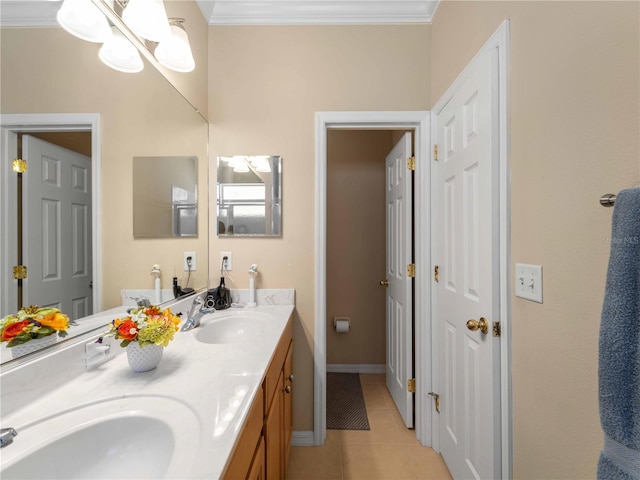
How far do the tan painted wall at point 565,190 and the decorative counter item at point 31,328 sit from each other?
1432mm

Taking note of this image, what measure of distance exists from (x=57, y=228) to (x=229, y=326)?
93cm

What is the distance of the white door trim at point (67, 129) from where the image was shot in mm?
643

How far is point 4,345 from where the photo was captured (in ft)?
2.18

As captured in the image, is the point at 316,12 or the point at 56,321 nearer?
the point at 56,321

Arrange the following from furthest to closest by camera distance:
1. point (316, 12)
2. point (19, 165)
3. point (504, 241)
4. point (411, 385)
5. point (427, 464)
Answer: point (411, 385)
point (316, 12)
point (427, 464)
point (504, 241)
point (19, 165)

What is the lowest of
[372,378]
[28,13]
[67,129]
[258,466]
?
[372,378]

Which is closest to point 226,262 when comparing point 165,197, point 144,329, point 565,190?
point 165,197

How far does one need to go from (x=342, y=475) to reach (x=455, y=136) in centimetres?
193

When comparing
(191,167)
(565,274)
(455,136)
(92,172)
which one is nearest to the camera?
(565,274)

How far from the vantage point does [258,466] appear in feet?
2.65

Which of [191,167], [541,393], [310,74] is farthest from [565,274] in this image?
[191,167]

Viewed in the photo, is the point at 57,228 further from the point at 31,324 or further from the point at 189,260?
the point at 189,260

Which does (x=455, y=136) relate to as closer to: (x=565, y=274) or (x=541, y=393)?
(x=565, y=274)

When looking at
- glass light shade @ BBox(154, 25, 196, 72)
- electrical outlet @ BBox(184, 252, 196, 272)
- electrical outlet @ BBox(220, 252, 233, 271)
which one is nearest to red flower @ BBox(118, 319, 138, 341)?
electrical outlet @ BBox(184, 252, 196, 272)
